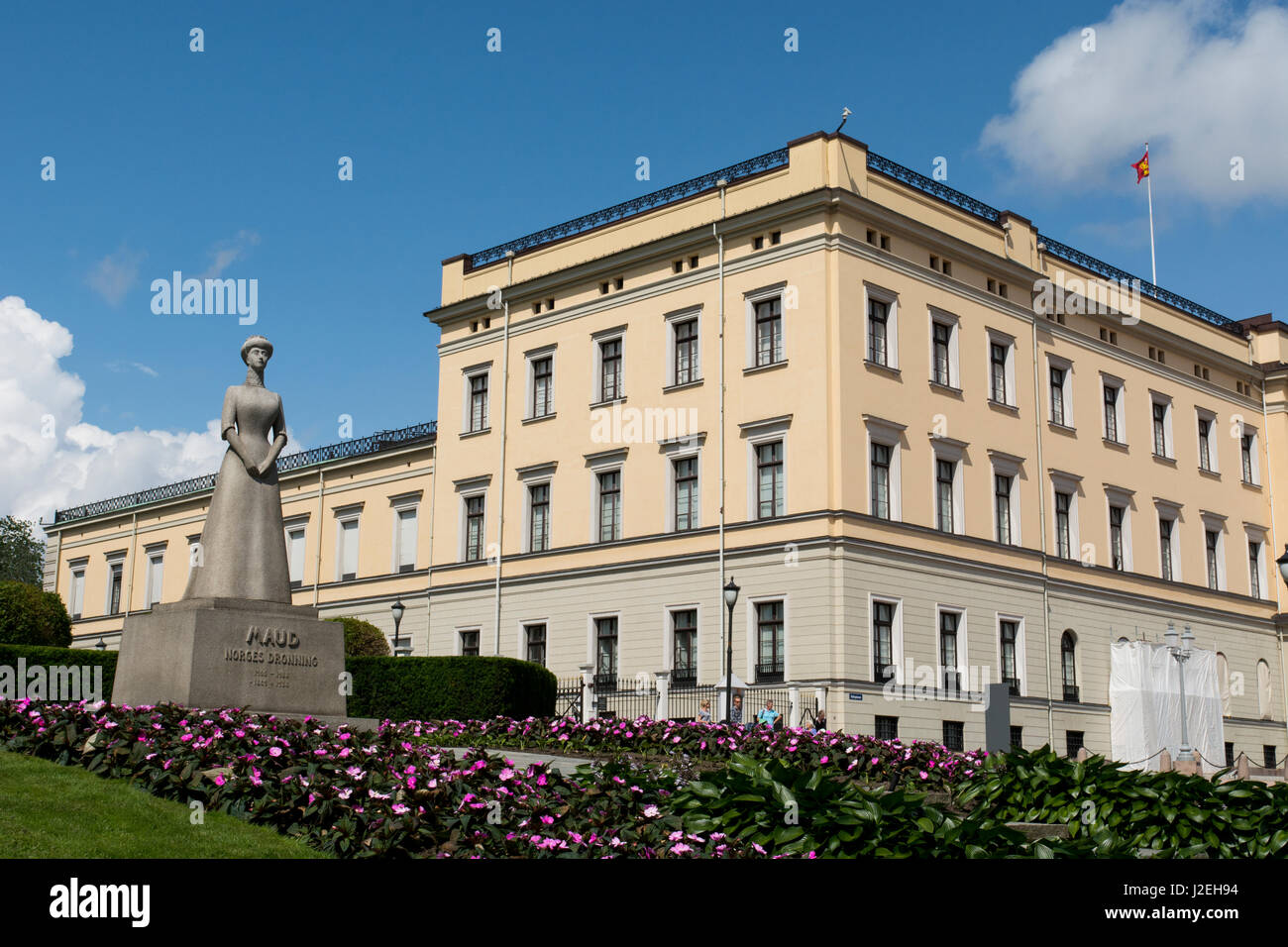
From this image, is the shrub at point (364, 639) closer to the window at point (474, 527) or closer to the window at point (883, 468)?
the window at point (474, 527)

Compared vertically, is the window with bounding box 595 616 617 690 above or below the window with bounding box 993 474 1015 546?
below

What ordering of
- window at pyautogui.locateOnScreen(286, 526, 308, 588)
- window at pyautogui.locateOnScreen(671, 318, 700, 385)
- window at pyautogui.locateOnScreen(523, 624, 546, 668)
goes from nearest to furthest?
window at pyautogui.locateOnScreen(671, 318, 700, 385), window at pyautogui.locateOnScreen(523, 624, 546, 668), window at pyautogui.locateOnScreen(286, 526, 308, 588)

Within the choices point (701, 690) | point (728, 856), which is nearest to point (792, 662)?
point (701, 690)

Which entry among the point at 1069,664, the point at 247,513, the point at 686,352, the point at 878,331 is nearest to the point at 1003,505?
the point at 1069,664

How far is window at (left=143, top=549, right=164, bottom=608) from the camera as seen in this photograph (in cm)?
6116

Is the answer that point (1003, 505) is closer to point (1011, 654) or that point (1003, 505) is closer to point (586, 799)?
point (1011, 654)

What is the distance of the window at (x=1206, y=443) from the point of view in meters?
48.8

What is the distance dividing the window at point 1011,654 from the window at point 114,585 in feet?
139

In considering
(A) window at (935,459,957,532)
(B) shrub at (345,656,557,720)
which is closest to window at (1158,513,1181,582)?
(A) window at (935,459,957,532)

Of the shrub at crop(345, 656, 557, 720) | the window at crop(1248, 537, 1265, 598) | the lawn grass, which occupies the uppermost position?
the window at crop(1248, 537, 1265, 598)

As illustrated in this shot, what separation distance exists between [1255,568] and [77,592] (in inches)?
2087

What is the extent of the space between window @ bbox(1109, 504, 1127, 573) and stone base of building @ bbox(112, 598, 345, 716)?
3175 cm

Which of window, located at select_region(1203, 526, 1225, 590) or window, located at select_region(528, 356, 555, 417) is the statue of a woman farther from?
window, located at select_region(1203, 526, 1225, 590)
